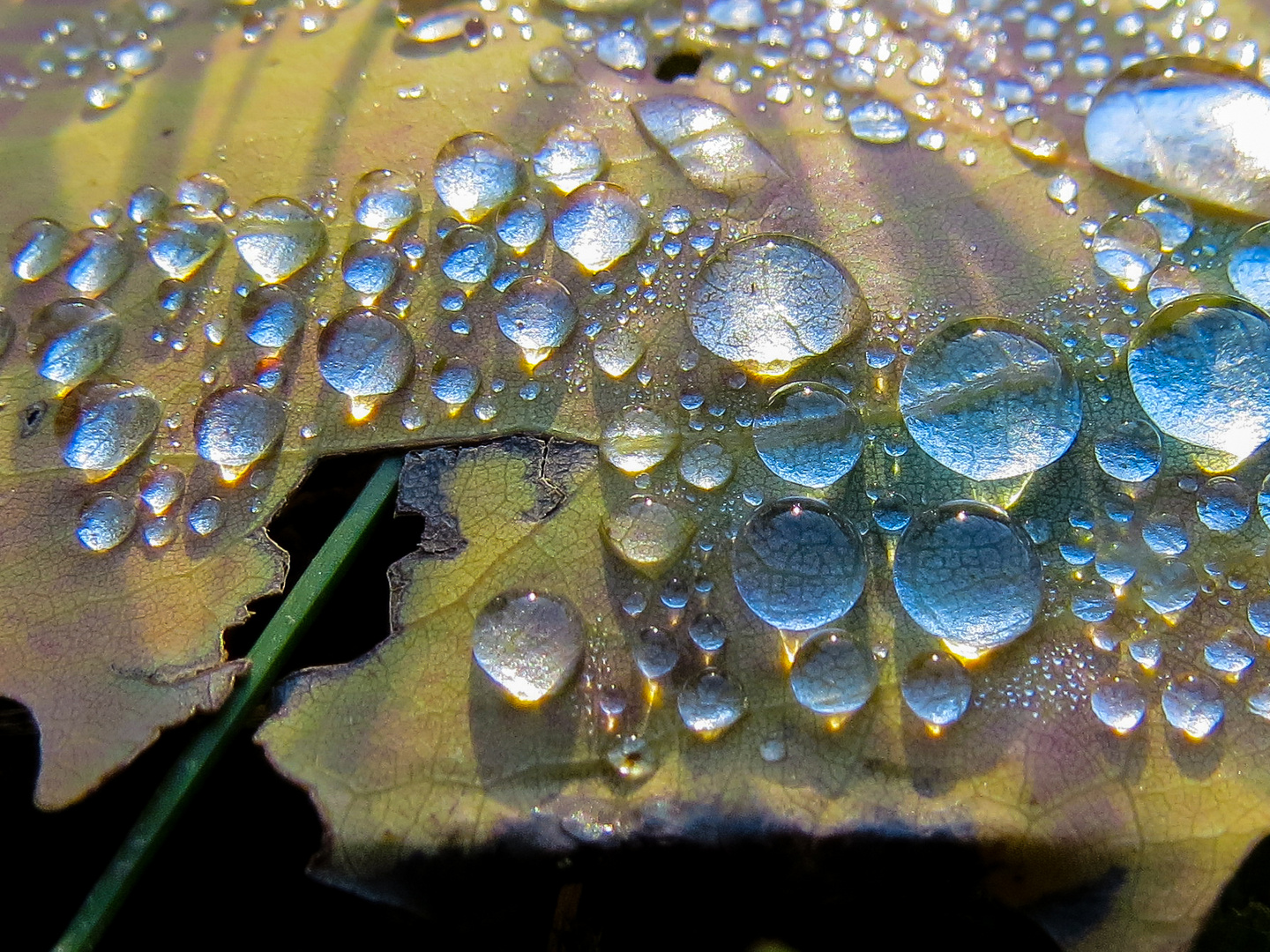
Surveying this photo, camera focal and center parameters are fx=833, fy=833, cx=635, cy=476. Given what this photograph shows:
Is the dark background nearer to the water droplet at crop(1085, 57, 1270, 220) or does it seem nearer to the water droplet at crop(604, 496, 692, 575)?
the water droplet at crop(604, 496, 692, 575)

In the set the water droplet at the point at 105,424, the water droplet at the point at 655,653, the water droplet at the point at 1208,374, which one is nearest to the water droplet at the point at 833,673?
the water droplet at the point at 655,653

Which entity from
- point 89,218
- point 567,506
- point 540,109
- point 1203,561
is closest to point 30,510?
point 89,218

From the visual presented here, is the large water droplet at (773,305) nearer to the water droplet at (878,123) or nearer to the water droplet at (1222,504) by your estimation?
the water droplet at (878,123)

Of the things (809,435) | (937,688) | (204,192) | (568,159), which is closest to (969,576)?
(937,688)

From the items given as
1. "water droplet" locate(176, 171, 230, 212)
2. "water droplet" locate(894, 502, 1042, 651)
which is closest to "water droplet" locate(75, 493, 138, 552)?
"water droplet" locate(176, 171, 230, 212)

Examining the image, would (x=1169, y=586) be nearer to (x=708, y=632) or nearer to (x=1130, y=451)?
(x=1130, y=451)
